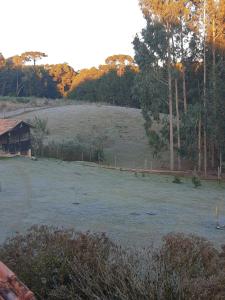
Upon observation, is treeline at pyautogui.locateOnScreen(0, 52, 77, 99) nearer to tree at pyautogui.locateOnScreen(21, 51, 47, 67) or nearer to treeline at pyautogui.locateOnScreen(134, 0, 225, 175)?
tree at pyautogui.locateOnScreen(21, 51, 47, 67)

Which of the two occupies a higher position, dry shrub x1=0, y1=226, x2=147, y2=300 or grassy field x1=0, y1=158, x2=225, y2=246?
dry shrub x1=0, y1=226, x2=147, y2=300

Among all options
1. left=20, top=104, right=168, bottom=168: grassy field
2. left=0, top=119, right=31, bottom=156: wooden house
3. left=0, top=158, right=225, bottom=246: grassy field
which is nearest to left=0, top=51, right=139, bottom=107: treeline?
left=20, top=104, right=168, bottom=168: grassy field

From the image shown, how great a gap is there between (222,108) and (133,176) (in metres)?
9.39

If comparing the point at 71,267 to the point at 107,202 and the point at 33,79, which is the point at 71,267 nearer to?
the point at 107,202

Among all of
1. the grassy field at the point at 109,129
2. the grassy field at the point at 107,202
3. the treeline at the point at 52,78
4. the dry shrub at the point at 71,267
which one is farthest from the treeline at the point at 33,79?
the dry shrub at the point at 71,267

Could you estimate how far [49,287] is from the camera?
285 inches

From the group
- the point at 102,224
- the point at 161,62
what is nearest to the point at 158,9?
the point at 161,62

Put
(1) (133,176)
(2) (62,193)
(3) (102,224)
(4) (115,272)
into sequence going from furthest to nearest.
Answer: (1) (133,176)
(2) (62,193)
(3) (102,224)
(4) (115,272)

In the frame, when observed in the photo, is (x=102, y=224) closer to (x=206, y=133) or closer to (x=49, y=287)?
(x=49, y=287)

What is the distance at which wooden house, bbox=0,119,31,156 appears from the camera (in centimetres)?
4106

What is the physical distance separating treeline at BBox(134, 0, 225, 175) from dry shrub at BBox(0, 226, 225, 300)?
101 feet

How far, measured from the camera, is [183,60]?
40281 millimetres

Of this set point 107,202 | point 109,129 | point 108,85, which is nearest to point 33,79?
point 108,85

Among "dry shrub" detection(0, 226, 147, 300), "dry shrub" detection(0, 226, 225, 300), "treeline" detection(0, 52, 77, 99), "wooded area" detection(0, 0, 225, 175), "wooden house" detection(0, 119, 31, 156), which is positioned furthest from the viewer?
"treeline" detection(0, 52, 77, 99)
